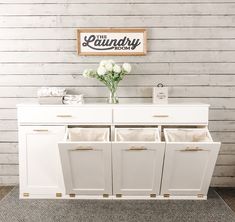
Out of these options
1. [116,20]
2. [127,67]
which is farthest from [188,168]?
[116,20]

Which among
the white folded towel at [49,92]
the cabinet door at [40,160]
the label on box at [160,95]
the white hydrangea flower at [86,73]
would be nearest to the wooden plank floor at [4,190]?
the cabinet door at [40,160]

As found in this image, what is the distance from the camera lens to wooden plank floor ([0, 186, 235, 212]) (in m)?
2.96

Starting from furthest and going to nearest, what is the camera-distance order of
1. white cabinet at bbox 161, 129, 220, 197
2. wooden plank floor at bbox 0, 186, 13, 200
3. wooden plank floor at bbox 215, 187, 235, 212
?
wooden plank floor at bbox 0, 186, 13, 200 → wooden plank floor at bbox 215, 187, 235, 212 → white cabinet at bbox 161, 129, 220, 197

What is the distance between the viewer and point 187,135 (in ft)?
9.43

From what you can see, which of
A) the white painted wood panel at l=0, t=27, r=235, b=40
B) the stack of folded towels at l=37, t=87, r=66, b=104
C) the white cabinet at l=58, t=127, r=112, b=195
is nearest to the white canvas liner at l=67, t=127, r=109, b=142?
the white cabinet at l=58, t=127, r=112, b=195

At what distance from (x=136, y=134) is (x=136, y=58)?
2.91ft

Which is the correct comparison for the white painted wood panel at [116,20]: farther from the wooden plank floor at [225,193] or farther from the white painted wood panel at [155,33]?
the wooden plank floor at [225,193]

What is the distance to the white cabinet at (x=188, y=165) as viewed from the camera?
2627 millimetres

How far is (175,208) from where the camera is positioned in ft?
9.05

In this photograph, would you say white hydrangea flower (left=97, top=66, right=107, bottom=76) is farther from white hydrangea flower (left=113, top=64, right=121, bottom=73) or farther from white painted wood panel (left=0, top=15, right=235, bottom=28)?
white painted wood panel (left=0, top=15, right=235, bottom=28)

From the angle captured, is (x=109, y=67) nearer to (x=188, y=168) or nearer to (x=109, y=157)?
(x=109, y=157)

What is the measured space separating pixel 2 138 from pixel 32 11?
142 centimetres

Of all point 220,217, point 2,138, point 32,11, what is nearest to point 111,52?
point 32,11

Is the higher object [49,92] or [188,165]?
[49,92]
